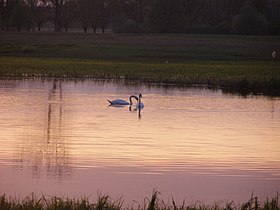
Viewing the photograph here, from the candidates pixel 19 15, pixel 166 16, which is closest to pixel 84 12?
pixel 19 15

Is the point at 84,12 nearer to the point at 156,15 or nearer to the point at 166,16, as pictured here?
the point at 156,15

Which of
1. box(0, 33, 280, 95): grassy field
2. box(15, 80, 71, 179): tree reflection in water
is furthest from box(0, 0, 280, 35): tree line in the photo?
box(15, 80, 71, 179): tree reflection in water

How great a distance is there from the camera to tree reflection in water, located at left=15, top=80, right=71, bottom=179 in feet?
46.9

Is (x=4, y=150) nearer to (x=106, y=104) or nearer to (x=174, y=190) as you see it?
(x=174, y=190)

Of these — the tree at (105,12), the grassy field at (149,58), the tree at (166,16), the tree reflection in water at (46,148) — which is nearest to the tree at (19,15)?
the grassy field at (149,58)

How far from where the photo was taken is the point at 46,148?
56.7ft

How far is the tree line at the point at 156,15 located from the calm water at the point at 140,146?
57.8 meters

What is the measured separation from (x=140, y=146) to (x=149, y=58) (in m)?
→ 44.5

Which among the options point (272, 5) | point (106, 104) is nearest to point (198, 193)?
point (106, 104)

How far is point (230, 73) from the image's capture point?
4428 centimetres

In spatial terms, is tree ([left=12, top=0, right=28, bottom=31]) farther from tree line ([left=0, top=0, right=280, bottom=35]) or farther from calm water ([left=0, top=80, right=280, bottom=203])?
calm water ([left=0, top=80, right=280, bottom=203])

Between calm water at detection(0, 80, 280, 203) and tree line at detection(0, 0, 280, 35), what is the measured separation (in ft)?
190

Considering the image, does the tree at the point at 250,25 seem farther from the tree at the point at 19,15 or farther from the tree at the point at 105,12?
the tree at the point at 105,12

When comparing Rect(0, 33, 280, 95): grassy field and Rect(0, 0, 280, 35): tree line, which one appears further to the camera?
Rect(0, 0, 280, 35): tree line
